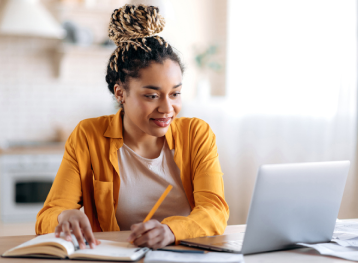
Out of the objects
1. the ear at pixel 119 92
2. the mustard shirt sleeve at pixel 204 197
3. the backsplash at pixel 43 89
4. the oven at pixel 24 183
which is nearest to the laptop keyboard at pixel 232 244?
the mustard shirt sleeve at pixel 204 197

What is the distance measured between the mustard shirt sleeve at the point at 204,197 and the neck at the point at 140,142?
150 mm

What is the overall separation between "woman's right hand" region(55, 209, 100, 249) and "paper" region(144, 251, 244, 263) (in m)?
0.16

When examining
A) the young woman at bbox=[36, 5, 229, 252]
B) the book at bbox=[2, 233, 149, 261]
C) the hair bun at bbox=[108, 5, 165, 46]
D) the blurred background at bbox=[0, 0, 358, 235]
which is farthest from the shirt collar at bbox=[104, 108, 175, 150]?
the blurred background at bbox=[0, 0, 358, 235]

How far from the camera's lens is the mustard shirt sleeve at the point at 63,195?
1224 millimetres

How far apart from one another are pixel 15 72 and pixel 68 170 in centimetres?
309

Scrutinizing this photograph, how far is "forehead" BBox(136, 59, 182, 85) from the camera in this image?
4.50 feet

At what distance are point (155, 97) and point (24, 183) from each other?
2.62m

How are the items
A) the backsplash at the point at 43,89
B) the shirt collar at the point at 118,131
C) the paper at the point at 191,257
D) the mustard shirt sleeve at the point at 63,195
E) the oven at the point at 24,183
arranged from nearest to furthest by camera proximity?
the paper at the point at 191,257 < the mustard shirt sleeve at the point at 63,195 < the shirt collar at the point at 118,131 < the oven at the point at 24,183 < the backsplash at the point at 43,89

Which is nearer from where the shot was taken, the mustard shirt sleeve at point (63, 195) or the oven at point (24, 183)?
the mustard shirt sleeve at point (63, 195)

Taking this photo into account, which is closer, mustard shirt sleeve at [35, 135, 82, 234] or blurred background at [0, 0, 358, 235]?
mustard shirt sleeve at [35, 135, 82, 234]

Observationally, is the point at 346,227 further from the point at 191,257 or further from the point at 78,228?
the point at 78,228

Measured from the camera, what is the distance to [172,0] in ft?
14.2

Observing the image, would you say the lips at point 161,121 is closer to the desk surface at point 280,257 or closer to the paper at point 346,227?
the desk surface at point 280,257

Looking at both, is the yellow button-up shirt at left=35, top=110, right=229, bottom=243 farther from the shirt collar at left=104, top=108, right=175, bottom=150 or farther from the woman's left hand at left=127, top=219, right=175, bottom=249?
the woman's left hand at left=127, top=219, right=175, bottom=249
